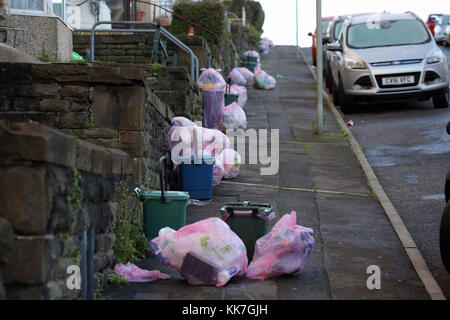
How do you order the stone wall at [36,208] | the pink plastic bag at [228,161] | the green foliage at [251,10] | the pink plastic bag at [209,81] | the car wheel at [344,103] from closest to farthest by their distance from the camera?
1. the stone wall at [36,208]
2. the pink plastic bag at [228,161]
3. the pink plastic bag at [209,81]
4. the car wheel at [344,103]
5. the green foliage at [251,10]

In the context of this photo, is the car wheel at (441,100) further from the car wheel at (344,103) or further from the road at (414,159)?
the car wheel at (344,103)

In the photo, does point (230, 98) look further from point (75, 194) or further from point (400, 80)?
point (75, 194)

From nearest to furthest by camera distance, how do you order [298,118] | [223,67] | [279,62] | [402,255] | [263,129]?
[402,255] < [263,129] < [298,118] < [223,67] < [279,62]

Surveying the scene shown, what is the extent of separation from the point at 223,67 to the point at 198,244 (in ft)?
50.1

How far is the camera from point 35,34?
11.6 meters

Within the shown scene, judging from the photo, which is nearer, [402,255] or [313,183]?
[402,255]

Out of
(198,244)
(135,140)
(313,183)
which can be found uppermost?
(135,140)

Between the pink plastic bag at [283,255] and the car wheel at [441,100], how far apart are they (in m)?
11.9

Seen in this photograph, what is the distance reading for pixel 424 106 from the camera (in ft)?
60.4

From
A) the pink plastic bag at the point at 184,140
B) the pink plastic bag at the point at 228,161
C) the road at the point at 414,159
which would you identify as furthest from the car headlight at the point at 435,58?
the pink plastic bag at the point at 184,140

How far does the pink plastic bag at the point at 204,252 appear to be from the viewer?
20.3 ft

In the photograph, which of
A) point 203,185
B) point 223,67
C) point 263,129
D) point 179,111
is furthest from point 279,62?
point 203,185

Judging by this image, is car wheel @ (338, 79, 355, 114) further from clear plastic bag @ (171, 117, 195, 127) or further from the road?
clear plastic bag @ (171, 117, 195, 127)

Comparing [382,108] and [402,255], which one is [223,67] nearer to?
[382,108]
